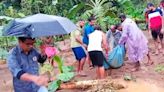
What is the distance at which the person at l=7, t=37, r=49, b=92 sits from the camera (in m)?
3.99

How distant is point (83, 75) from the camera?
9.34 metres

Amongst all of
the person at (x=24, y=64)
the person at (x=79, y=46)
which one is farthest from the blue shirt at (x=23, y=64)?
the person at (x=79, y=46)

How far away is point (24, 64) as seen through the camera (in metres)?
4.18

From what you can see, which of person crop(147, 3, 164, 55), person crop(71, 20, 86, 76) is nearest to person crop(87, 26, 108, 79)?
person crop(71, 20, 86, 76)

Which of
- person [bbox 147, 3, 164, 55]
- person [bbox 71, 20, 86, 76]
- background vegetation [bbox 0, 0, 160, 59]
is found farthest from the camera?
background vegetation [bbox 0, 0, 160, 59]

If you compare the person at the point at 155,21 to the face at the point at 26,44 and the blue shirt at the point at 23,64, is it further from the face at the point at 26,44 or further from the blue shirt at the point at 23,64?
the face at the point at 26,44

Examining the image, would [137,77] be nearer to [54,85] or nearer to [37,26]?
[54,85]

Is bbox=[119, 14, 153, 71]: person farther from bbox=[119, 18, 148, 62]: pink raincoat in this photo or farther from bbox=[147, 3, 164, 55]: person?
bbox=[147, 3, 164, 55]: person

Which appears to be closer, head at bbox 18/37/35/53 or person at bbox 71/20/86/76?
head at bbox 18/37/35/53

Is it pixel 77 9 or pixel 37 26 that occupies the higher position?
pixel 77 9

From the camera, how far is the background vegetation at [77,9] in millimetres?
14523

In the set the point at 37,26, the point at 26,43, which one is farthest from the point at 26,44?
the point at 37,26

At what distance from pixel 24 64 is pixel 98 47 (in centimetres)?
429

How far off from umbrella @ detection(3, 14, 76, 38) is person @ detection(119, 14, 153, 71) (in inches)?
135
